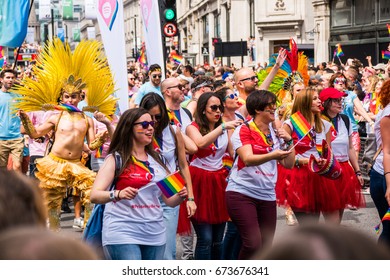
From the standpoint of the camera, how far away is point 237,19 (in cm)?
5447

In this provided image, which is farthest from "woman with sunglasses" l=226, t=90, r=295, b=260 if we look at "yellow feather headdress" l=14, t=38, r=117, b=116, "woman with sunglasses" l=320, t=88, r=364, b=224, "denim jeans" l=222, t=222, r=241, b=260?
"yellow feather headdress" l=14, t=38, r=117, b=116

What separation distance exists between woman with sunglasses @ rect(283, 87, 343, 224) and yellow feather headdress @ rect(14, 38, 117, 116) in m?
1.86

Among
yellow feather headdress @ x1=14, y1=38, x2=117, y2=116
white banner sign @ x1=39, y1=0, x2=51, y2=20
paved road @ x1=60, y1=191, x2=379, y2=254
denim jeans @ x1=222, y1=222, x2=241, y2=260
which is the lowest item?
Result: paved road @ x1=60, y1=191, x2=379, y2=254

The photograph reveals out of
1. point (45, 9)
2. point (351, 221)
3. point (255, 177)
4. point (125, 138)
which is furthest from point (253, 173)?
point (45, 9)

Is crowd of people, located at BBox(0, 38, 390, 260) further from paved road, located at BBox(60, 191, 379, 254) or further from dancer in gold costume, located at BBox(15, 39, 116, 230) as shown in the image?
paved road, located at BBox(60, 191, 379, 254)

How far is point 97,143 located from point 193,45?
60.2 m

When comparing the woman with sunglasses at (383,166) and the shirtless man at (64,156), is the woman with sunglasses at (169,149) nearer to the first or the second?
the woman with sunglasses at (383,166)

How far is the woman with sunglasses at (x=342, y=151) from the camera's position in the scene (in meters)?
8.23

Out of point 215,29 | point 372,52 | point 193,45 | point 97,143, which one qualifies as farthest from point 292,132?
point 193,45

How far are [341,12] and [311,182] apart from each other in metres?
30.3

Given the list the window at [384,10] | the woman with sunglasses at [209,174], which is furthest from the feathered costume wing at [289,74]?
the window at [384,10]

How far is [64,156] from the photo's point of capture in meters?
8.87

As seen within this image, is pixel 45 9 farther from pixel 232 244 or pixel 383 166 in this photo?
pixel 383 166

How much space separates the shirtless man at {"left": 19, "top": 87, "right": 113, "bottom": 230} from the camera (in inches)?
342
